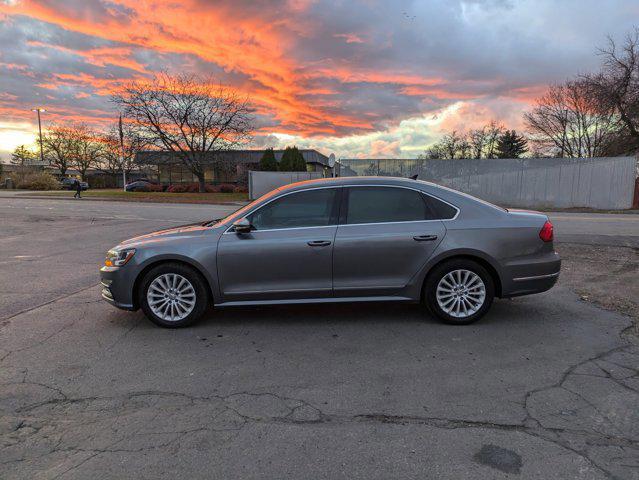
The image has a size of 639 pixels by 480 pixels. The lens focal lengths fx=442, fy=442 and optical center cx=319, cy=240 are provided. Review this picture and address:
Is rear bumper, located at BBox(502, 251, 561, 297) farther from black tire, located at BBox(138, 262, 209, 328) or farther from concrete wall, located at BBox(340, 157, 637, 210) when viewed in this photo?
concrete wall, located at BBox(340, 157, 637, 210)

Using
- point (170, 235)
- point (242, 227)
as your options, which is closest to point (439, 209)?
point (242, 227)

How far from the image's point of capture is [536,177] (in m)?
27.9

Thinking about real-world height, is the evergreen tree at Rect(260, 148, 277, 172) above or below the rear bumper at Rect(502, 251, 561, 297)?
above

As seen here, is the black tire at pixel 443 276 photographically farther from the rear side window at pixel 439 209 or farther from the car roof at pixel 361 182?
the car roof at pixel 361 182

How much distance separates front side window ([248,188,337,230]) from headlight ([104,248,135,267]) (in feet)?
4.54

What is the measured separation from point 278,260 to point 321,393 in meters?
1.70

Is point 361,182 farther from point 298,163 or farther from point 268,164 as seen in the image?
point 268,164

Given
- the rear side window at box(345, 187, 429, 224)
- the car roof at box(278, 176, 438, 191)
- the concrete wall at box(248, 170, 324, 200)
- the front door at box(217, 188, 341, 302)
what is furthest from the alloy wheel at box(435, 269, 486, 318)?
the concrete wall at box(248, 170, 324, 200)

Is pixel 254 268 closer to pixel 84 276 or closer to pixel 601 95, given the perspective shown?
pixel 84 276

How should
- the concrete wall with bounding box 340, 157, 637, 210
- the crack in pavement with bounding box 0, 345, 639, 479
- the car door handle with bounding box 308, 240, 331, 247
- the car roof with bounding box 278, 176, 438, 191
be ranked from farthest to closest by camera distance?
the concrete wall with bounding box 340, 157, 637, 210
the car roof with bounding box 278, 176, 438, 191
the car door handle with bounding box 308, 240, 331, 247
the crack in pavement with bounding box 0, 345, 639, 479

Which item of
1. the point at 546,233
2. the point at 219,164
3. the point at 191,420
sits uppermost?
the point at 219,164

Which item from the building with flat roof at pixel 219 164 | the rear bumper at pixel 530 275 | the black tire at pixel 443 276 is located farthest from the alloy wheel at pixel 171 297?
the building with flat roof at pixel 219 164

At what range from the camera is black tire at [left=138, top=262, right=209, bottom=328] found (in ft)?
15.9

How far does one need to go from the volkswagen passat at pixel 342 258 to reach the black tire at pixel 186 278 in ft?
0.04
